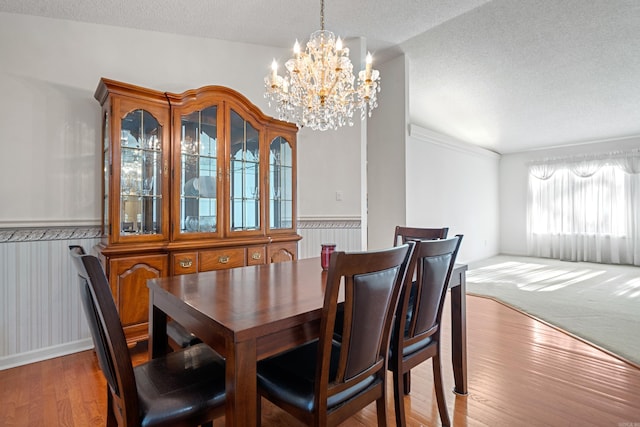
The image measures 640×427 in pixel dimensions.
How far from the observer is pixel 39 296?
2365 millimetres

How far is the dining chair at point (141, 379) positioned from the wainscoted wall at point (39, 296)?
5.34 feet

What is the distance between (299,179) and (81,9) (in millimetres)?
2287

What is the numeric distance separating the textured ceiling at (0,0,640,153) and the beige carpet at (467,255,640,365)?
259 cm

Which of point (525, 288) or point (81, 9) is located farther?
point (525, 288)

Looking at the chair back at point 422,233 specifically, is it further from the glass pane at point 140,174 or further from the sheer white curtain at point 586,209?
the sheer white curtain at point 586,209

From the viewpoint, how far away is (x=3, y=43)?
2246 mm

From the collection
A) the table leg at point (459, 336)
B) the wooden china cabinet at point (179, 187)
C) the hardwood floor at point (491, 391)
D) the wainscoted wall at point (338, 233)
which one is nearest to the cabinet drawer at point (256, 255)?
the wooden china cabinet at point (179, 187)

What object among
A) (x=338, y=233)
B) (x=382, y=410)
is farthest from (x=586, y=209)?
(x=382, y=410)

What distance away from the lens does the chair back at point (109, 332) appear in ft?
3.14

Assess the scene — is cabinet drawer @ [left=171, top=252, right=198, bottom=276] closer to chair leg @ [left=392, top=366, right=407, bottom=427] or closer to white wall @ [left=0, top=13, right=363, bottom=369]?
white wall @ [left=0, top=13, right=363, bottom=369]

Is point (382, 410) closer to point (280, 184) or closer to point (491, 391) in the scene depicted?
point (491, 391)

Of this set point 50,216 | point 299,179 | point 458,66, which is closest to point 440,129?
point 458,66

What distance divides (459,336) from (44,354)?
114 inches

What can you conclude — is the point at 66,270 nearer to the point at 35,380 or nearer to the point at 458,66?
the point at 35,380
